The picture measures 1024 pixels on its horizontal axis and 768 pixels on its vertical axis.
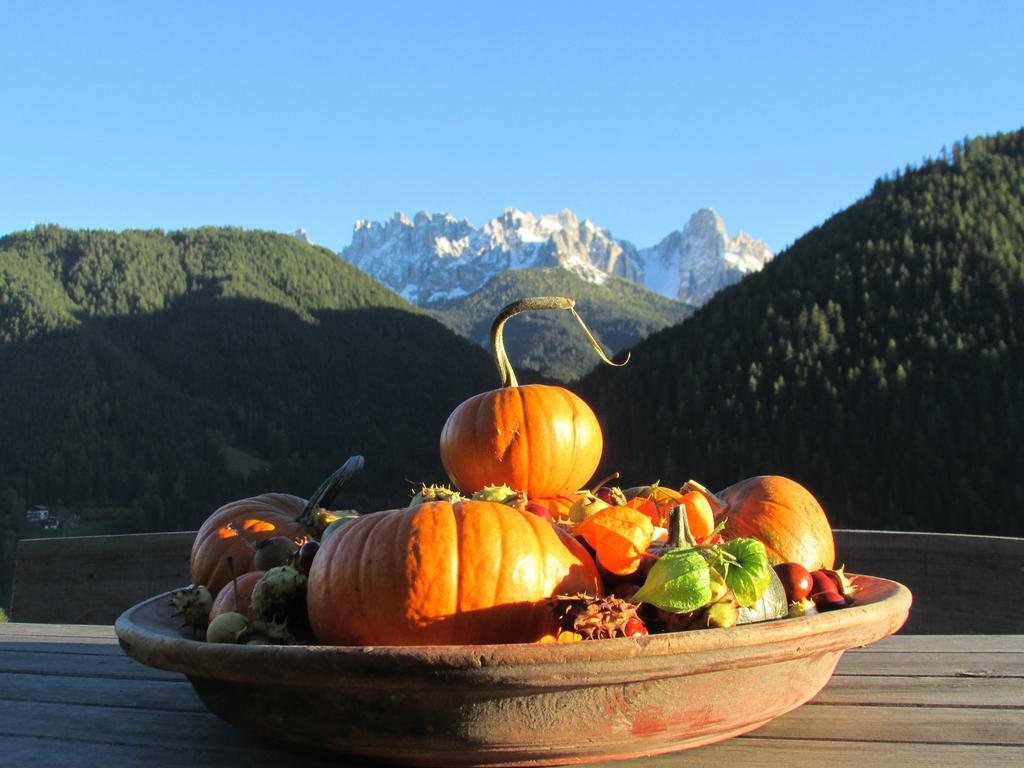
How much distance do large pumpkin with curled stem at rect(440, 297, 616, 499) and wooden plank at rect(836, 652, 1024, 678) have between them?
35.4 inches

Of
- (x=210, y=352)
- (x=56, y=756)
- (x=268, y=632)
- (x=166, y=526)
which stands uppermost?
(x=210, y=352)

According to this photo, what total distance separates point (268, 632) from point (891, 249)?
84549 mm

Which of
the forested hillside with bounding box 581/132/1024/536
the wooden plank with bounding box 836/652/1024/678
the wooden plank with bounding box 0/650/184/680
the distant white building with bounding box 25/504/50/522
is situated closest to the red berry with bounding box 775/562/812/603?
the wooden plank with bounding box 836/652/1024/678

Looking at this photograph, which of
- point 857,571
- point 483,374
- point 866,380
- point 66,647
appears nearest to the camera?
point 66,647

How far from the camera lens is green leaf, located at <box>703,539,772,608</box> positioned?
1.56 meters

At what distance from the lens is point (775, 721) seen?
1798 mm

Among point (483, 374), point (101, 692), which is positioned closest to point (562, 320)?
point (483, 374)

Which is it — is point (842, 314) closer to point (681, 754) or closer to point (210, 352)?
point (210, 352)

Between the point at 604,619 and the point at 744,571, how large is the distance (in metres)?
0.30

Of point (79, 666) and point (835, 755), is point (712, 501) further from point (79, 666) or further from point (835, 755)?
point (79, 666)

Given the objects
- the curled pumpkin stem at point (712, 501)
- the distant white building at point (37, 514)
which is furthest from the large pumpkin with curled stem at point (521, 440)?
the distant white building at point (37, 514)

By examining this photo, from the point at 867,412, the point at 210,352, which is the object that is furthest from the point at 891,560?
the point at 210,352

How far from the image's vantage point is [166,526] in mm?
60188

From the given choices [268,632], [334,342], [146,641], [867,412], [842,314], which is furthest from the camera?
[334,342]
